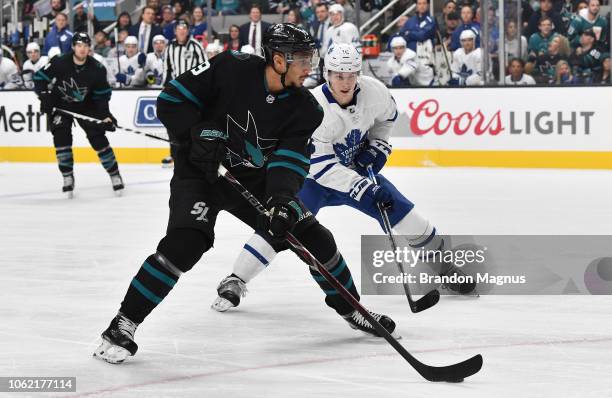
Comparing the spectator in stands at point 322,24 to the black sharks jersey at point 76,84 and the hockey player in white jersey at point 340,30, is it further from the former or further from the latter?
the black sharks jersey at point 76,84

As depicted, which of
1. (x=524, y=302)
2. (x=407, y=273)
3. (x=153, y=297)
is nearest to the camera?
(x=153, y=297)

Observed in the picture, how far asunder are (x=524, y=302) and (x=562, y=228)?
224cm

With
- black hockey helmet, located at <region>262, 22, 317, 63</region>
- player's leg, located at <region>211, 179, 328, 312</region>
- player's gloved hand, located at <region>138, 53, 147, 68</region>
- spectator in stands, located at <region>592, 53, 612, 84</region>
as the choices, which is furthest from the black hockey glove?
player's gloved hand, located at <region>138, 53, 147, 68</region>

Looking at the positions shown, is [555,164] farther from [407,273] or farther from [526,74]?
[407,273]

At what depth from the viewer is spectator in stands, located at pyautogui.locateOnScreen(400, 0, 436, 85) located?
10.8 metres

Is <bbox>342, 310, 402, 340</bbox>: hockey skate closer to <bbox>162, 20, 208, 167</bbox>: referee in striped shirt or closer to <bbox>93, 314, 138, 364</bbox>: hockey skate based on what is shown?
<bbox>93, 314, 138, 364</bbox>: hockey skate

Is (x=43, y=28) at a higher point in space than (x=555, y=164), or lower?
higher

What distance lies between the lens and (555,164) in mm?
10141

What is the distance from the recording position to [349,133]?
445 cm

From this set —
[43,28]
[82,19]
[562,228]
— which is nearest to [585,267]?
[562,228]

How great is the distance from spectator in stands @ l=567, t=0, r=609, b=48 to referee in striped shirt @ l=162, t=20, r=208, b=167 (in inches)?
136

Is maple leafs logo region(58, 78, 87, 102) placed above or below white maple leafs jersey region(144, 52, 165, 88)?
above

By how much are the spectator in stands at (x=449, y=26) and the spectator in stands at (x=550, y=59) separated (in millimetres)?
803

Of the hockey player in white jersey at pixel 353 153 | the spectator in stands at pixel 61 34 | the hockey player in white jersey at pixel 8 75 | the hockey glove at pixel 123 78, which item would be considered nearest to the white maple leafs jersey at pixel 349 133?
the hockey player in white jersey at pixel 353 153
